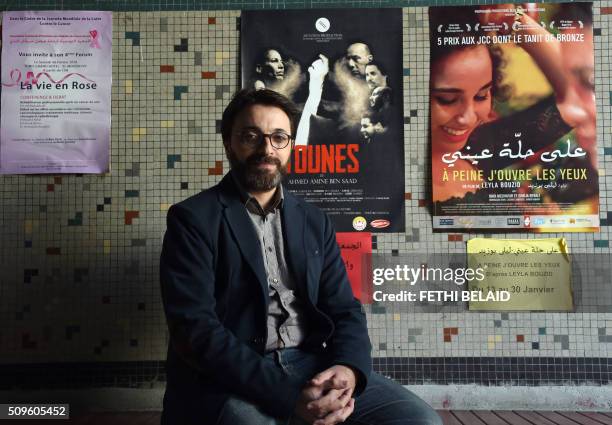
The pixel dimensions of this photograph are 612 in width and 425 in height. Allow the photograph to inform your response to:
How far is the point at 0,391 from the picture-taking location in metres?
2.03

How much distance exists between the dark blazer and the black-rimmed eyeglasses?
0.12m

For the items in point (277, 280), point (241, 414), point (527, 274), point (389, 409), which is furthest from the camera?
point (527, 274)

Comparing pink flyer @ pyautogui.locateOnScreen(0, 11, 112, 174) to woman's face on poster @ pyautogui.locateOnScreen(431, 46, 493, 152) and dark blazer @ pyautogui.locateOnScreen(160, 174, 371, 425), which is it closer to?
dark blazer @ pyautogui.locateOnScreen(160, 174, 371, 425)

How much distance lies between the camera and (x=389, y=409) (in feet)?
4.26

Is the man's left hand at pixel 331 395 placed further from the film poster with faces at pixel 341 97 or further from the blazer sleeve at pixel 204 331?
the film poster with faces at pixel 341 97

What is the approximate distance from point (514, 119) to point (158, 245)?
156 centimetres

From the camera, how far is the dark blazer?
1199mm

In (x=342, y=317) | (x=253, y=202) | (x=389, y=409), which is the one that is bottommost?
(x=389, y=409)

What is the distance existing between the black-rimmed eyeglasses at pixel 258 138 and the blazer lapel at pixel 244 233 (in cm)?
16

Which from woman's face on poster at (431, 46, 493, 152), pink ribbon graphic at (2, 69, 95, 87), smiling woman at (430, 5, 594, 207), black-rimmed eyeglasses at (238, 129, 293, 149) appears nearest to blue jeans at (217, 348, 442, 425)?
black-rimmed eyeglasses at (238, 129, 293, 149)

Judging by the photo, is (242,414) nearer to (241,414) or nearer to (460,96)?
(241,414)

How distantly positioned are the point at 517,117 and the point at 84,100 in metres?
1.80

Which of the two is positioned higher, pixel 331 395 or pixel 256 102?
pixel 256 102

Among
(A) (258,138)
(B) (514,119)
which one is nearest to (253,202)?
(A) (258,138)
